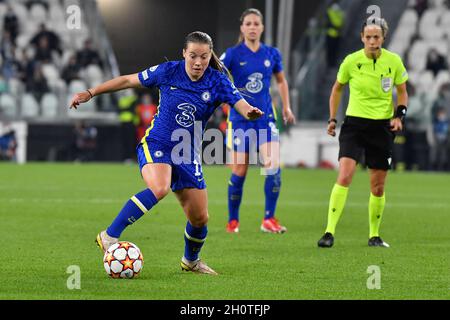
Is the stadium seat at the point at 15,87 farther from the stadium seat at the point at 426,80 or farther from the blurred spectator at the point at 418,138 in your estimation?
the stadium seat at the point at 426,80

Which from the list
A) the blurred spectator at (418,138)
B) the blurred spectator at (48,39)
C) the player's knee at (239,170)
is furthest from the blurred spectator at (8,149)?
the player's knee at (239,170)

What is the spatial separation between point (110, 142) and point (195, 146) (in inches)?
750

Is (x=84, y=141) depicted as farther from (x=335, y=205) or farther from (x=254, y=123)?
(x=335, y=205)

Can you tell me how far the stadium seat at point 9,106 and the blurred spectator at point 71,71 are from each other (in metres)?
2.14

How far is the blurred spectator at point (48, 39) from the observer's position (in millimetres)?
29297

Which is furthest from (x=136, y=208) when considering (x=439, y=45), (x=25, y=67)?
(x=439, y=45)

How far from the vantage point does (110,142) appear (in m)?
27.0

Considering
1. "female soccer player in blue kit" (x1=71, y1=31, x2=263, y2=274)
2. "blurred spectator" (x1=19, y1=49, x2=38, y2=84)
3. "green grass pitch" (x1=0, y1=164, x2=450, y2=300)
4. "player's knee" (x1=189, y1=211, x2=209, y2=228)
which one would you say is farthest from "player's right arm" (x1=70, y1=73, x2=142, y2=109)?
"blurred spectator" (x1=19, y1=49, x2=38, y2=84)

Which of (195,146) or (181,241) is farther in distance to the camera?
(181,241)

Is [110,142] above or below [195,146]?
below

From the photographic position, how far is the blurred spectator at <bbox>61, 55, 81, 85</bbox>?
28264 mm

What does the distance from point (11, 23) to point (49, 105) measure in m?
4.32
